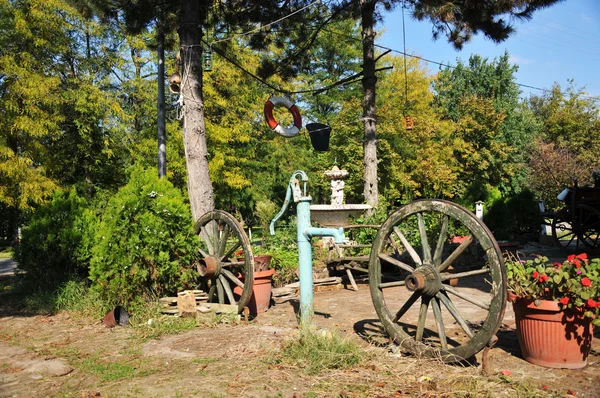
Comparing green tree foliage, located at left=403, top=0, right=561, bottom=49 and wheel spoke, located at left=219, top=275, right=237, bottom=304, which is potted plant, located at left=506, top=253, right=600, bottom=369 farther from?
green tree foliage, located at left=403, top=0, right=561, bottom=49

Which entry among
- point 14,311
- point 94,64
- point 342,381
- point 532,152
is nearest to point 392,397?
point 342,381

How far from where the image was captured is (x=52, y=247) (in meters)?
7.17

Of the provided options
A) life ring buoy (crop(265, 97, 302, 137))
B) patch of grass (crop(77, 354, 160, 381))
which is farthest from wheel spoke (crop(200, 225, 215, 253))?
life ring buoy (crop(265, 97, 302, 137))

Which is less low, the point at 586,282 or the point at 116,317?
the point at 586,282

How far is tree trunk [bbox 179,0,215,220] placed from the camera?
7.31 meters

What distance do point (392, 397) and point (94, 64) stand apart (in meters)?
18.1

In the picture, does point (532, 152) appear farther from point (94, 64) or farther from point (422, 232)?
point (422, 232)

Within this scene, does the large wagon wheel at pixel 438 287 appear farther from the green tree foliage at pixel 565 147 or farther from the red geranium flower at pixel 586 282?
A: the green tree foliage at pixel 565 147

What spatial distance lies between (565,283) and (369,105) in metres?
7.87

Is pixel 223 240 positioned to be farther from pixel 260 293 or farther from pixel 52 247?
pixel 52 247

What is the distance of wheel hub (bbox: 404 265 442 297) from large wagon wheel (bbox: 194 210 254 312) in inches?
82.8

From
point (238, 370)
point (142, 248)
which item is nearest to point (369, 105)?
point (142, 248)

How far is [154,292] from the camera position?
5812mm

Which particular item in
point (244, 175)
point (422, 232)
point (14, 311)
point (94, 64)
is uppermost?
point (94, 64)
